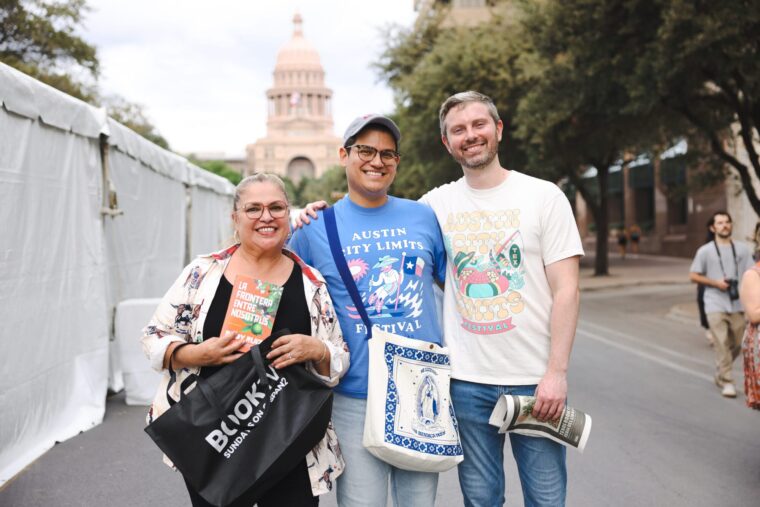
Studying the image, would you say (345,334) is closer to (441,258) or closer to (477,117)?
(441,258)

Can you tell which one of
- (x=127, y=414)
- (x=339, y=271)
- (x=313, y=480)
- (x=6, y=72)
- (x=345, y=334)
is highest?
(x=6, y=72)

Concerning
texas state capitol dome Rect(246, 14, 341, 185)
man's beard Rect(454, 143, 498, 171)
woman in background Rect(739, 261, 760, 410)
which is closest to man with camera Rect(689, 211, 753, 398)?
woman in background Rect(739, 261, 760, 410)

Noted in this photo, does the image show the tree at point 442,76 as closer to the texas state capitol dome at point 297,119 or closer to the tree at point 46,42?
the tree at point 46,42

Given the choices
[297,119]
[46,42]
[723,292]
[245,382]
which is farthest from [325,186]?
[245,382]

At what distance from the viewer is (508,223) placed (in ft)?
9.27

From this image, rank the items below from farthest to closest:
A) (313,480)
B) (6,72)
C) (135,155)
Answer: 1. (135,155)
2. (6,72)
3. (313,480)

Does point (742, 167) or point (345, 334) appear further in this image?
point (742, 167)

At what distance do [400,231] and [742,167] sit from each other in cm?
1289

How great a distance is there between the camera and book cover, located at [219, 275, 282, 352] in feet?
8.15

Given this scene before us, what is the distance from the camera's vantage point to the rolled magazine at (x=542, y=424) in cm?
270

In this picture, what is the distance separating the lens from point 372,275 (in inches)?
106

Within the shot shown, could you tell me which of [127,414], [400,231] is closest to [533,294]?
[400,231]

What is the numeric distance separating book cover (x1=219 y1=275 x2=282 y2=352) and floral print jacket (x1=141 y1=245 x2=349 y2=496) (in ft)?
0.38

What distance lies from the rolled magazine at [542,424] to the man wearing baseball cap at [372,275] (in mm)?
345
